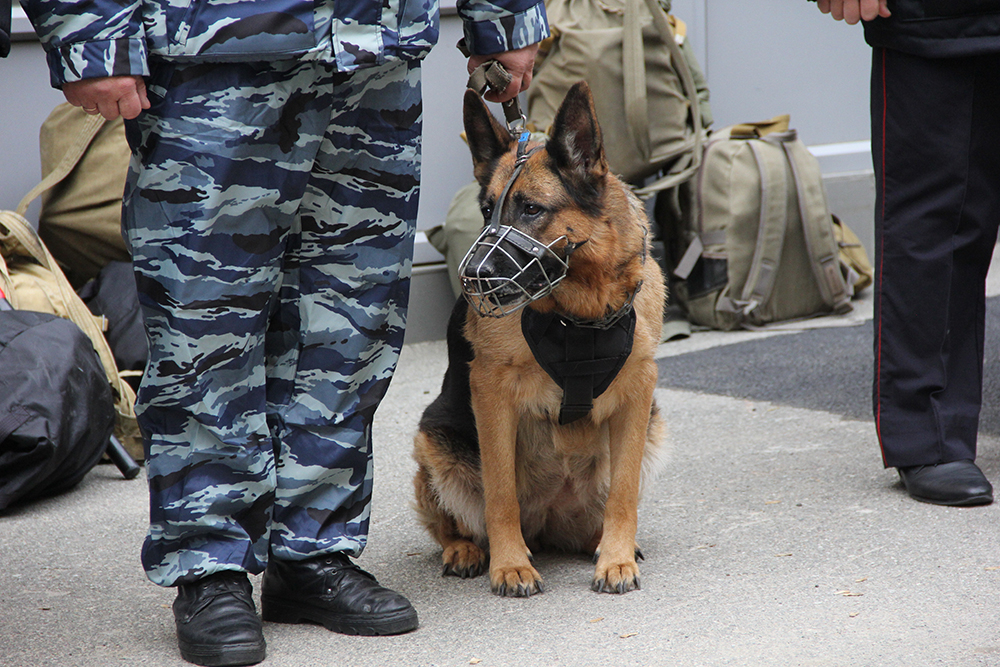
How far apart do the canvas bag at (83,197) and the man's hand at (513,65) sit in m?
2.35

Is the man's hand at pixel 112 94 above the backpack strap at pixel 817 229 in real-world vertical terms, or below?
above

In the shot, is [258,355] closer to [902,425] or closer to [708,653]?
[708,653]

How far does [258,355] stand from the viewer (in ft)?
7.16

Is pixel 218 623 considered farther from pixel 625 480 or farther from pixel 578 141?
pixel 578 141

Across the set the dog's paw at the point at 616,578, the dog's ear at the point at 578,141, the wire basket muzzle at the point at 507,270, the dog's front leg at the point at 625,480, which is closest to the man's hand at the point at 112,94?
the wire basket muzzle at the point at 507,270

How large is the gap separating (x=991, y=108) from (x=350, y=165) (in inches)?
76.0

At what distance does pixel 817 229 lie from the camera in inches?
219

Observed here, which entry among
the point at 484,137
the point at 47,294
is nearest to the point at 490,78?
the point at 484,137

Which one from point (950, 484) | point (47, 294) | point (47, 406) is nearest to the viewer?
point (950, 484)

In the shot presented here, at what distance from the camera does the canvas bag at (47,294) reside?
3.73m

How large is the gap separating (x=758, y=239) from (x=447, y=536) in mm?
3348

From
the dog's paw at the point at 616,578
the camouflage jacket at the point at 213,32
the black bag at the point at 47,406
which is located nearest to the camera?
the camouflage jacket at the point at 213,32

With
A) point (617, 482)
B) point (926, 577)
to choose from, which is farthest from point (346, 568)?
point (926, 577)

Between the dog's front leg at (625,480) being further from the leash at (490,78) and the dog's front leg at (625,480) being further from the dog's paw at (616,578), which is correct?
the leash at (490,78)
